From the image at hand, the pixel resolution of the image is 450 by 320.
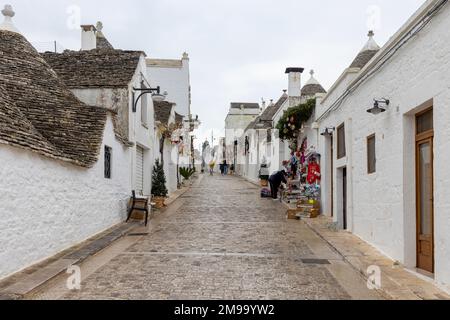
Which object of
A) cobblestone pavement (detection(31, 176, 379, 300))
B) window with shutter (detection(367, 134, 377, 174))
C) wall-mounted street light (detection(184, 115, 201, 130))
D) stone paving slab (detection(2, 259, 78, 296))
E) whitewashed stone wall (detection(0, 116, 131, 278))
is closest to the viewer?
stone paving slab (detection(2, 259, 78, 296))

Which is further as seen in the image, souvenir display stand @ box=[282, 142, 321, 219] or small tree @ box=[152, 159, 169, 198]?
small tree @ box=[152, 159, 169, 198]

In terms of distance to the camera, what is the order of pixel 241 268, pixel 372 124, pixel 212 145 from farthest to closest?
pixel 212 145 < pixel 372 124 < pixel 241 268

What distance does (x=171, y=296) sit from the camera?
21.8 feet

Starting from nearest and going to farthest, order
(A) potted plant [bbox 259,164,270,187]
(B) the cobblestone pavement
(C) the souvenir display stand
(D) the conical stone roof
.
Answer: (B) the cobblestone pavement < (D) the conical stone roof < (C) the souvenir display stand < (A) potted plant [bbox 259,164,270,187]

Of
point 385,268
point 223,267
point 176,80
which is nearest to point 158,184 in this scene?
point 223,267

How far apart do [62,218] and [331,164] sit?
915cm

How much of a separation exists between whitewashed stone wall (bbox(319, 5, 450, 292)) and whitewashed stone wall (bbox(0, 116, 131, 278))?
20.0 ft

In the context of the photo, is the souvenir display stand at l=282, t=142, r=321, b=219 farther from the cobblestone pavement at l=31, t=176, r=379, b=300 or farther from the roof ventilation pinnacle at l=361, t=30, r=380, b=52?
the roof ventilation pinnacle at l=361, t=30, r=380, b=52

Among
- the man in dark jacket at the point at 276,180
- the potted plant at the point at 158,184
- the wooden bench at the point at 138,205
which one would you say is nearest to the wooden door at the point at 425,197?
the wooden bench at the point at 138,205

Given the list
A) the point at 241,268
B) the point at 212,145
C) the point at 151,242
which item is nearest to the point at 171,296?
the point at 241,268

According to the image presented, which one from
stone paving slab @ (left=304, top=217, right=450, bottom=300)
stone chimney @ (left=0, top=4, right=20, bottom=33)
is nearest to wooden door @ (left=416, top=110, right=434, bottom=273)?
stone paving slab @ (left=304, top=217, right=450, bottom=300)

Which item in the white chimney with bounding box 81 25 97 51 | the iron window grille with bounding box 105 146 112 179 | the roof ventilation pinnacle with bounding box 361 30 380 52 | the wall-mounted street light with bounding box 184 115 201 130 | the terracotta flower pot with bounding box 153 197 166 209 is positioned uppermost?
the white chimney with bounding box 81 25 97 51

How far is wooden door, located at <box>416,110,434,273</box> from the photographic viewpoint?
767 cm
